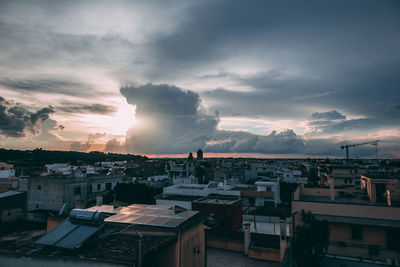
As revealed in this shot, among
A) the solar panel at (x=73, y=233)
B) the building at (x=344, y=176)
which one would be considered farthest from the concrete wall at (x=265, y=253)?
the building at (x=344, y=176)

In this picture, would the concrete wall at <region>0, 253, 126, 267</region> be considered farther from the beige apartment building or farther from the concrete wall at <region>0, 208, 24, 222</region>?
the concrete wall at <region>0, 208, 24, 222</region>

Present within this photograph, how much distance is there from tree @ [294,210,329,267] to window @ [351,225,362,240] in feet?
19.5

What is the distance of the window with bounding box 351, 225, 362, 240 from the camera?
2480 centimetres

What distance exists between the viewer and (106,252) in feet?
28.5

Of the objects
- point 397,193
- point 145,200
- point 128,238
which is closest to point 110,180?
point 145,200

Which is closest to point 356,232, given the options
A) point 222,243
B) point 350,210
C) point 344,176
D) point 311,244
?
point 350,210

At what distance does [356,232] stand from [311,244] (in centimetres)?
792

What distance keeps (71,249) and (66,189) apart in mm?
29832

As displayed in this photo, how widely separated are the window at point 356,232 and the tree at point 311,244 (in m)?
5.95

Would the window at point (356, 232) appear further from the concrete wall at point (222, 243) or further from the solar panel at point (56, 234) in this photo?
the solar panel at point (56, 234)

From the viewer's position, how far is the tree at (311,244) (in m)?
20.5

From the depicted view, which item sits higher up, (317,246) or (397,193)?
(397,193)

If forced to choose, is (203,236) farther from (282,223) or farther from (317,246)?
(317,246)

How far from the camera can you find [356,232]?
81.9 feet
